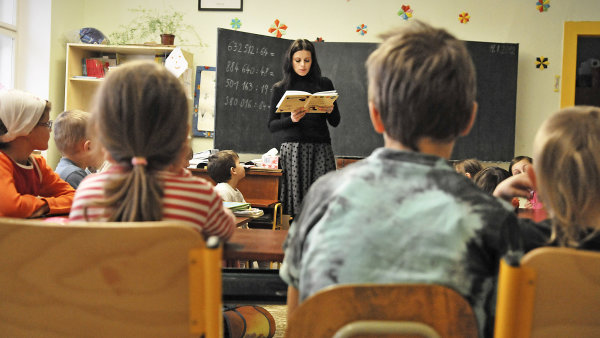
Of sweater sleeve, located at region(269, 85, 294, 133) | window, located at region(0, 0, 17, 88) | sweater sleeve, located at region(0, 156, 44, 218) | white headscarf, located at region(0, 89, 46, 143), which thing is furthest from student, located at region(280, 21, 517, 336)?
window, located at region(0, 0, 17, 88)

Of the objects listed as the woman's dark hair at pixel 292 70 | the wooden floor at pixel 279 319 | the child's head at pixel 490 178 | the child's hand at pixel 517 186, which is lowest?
the wooden floor at pixel 279 319

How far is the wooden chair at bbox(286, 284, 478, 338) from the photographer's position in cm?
72

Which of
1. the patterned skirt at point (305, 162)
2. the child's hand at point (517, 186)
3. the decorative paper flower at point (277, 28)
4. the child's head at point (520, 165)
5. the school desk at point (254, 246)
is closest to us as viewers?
the school desk at point (254, 246)

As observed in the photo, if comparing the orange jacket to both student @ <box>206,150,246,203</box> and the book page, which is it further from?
the book page

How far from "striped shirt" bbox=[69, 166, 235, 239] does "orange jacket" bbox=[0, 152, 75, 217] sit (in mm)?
661

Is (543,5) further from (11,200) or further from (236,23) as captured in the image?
(11,200)

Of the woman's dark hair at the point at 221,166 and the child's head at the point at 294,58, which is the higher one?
the child's head at the point at 294,58

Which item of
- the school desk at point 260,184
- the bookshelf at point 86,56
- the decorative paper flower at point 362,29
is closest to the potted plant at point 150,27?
the bookshelf at point 86,56

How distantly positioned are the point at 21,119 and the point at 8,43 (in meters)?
3.95

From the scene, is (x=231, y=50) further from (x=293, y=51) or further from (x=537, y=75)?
(x=537, y=75)

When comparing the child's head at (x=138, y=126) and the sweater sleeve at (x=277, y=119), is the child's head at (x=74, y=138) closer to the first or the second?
the child's head at (x=138, y=126)

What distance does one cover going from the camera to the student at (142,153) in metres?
1.04

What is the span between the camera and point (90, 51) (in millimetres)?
5582

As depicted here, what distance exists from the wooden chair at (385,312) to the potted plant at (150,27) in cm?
517
